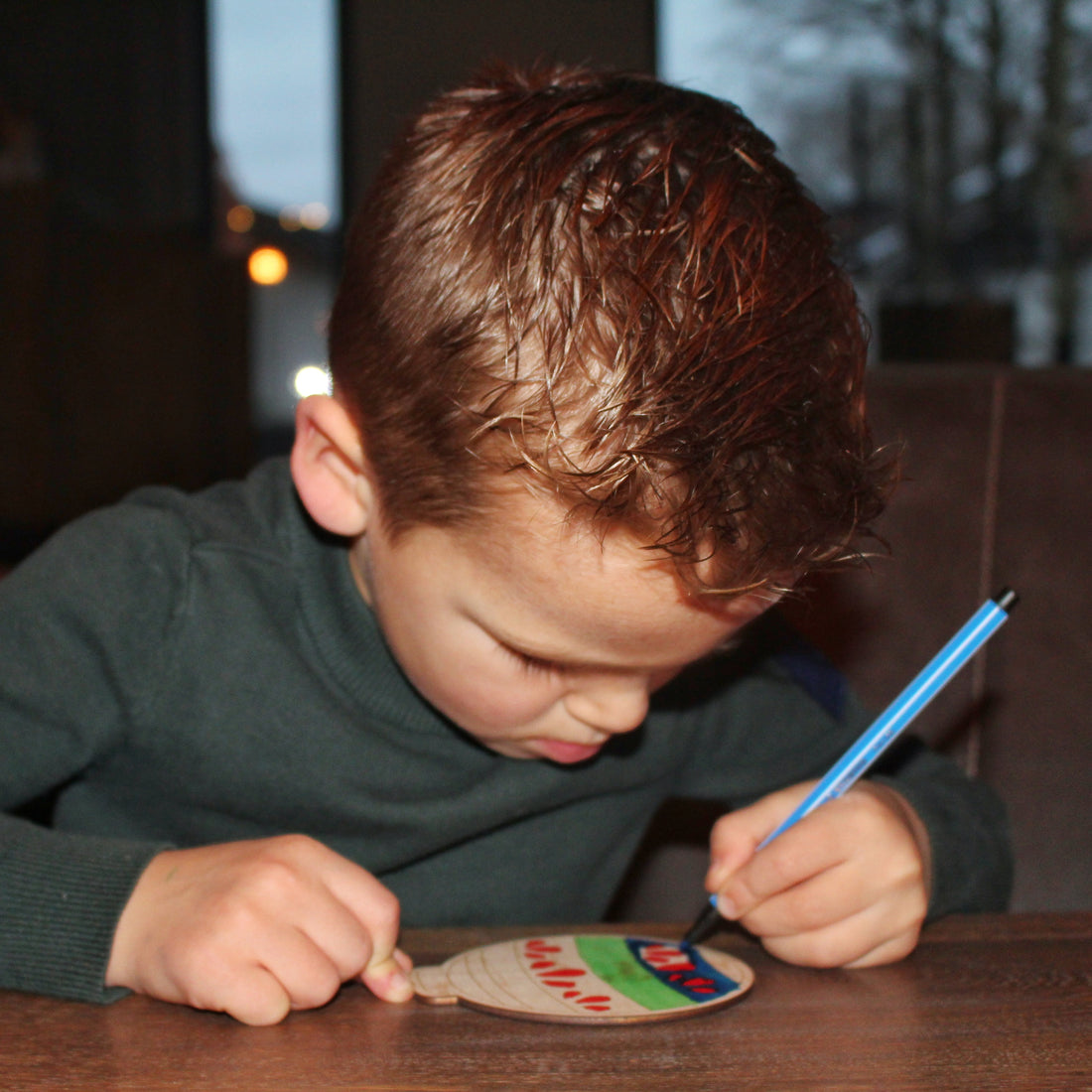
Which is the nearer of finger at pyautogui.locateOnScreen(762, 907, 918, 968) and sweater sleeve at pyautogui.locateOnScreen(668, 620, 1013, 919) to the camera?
finger at pyautogui.locateOnScreen(762, 907, 918, 968)

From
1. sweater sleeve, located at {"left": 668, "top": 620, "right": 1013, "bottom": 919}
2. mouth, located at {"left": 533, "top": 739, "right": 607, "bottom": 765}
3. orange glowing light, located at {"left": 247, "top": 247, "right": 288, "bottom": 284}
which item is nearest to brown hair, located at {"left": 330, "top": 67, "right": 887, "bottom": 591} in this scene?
mouth, located at {"left": 533, "top": 739, "right": 607, "bottom": 765}

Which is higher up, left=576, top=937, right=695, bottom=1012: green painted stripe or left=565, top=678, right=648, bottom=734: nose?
left=565, top=678, right=648, bottom=734: nose

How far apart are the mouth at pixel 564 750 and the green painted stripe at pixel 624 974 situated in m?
0.11

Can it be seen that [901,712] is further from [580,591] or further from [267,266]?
[267,266]

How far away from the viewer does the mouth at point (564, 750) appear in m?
0.67

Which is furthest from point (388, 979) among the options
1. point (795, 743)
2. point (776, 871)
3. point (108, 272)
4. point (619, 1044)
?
point (108, 272)

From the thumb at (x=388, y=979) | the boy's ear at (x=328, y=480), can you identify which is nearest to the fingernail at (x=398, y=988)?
the thumb at (x=388, y=979)

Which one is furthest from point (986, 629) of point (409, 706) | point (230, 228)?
point (230, 228)

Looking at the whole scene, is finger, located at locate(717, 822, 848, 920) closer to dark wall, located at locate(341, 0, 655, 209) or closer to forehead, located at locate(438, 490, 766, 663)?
forehead, located at locate(438, 490, 766, 663)

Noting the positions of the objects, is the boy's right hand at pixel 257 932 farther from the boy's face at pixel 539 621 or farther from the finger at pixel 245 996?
the boy's face at pixel 539 621

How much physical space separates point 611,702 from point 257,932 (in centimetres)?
20

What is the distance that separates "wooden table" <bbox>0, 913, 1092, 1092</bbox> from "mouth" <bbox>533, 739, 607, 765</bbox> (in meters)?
0.17

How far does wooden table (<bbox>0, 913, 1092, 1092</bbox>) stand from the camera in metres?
0.41

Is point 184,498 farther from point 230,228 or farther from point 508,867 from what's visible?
point 230,228
